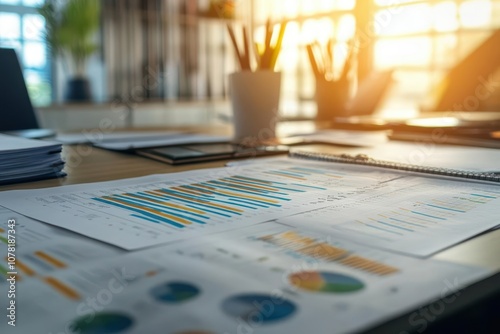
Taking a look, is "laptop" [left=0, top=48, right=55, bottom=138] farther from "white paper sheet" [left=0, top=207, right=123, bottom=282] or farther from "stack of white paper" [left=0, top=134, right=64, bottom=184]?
"white paper sheet" [left=0, top=207, right=123, bottom=282]

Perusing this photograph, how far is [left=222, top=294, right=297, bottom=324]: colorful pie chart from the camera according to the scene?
11.6 inches

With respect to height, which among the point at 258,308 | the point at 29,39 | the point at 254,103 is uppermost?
the point at 29,39

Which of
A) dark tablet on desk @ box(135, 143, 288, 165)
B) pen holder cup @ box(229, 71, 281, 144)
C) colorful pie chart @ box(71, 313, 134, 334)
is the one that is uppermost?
pen holder cup @ box(229, 71, 281, 144)

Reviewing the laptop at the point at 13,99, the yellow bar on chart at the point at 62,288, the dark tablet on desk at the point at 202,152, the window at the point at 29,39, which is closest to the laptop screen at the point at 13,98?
the laptop at the point at 13,99

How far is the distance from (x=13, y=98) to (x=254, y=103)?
0.68 metres

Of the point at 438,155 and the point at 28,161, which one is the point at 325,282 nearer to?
the point at 28,161

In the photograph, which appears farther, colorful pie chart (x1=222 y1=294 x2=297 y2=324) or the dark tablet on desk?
the dark tablet on desk

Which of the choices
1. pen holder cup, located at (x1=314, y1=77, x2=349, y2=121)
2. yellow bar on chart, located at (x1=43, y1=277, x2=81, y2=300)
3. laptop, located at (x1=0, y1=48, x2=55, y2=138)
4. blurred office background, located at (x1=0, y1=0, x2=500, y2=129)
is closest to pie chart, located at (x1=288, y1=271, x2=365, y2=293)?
yellow bar on chart, located at (x1=43, y1=277, x2=81, y2=300)

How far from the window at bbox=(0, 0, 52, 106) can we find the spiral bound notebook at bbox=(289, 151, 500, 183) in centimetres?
309

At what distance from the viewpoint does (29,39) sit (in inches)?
145

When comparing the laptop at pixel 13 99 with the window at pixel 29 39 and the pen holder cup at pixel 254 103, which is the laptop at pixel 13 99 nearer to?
the pen holder cup at pixel 254 103

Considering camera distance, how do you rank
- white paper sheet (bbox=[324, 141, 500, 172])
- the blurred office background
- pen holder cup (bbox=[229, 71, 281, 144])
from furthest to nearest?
1. the blurred office background
2. pen holder cup (bbox=[229, 71, 281, 144])
3. white paper sheet (bbox=[324, 141, 500, 172])

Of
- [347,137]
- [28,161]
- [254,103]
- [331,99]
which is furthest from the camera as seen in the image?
[331,99]

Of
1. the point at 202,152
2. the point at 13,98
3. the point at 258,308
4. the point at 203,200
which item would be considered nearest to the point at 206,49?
the point at 13,98
